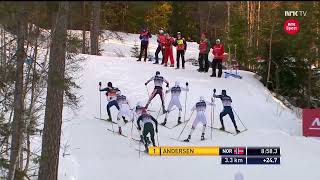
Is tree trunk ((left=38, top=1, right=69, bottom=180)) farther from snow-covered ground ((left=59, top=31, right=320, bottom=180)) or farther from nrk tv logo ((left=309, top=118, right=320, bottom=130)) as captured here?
nrk tv logo ((left=309, top=118, right=320, bottom=130))

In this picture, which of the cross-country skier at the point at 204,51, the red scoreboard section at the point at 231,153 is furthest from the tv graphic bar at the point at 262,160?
the cross-country skier at the point at 204,51

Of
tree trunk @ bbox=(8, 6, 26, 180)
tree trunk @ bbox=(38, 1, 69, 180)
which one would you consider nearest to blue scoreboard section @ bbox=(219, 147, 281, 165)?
tree trunk @ bbox=(38, 1, 69, 180)

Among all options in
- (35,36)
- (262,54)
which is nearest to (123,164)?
(35,36)

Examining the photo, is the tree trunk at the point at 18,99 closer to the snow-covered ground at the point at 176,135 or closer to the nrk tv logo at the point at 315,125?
the snow-covered ground at the point at 176,135

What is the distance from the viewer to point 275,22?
25016 millimetres

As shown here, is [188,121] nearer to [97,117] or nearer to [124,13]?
[97,117]

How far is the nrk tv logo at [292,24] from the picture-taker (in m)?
23.7

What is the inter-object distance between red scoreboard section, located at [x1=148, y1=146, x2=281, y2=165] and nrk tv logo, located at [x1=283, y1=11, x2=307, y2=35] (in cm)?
985

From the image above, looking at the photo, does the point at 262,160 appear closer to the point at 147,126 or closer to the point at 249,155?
the point at 249,155

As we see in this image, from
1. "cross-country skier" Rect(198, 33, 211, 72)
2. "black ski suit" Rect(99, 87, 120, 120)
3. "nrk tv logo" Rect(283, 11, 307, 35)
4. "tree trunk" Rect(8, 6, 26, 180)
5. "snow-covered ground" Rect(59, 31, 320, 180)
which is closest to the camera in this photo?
"tree trunk" Rect(8, 6, 26, 180)

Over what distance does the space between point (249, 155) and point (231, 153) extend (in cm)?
60

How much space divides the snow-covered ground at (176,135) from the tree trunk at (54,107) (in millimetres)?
2766

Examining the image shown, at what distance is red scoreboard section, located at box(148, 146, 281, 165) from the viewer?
48.6ft

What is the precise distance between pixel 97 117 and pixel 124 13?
86.5ft
